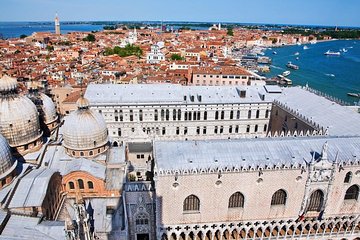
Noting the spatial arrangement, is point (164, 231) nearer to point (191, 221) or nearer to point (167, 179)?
point (191, 221)

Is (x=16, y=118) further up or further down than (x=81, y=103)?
further down

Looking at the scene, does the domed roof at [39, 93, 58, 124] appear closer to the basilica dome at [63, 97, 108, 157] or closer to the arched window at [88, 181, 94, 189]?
the basilica dome at [63, 97, 108, 157]

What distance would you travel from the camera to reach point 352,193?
31.9 metres

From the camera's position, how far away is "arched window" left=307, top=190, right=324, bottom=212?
1216 inches

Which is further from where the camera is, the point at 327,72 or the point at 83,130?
the point at 327,72

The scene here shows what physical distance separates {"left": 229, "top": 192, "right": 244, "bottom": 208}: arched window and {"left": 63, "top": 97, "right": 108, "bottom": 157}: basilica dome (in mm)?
16096

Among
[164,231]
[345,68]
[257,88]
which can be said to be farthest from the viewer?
[345,68]

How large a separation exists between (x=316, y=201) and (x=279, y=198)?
4330 millimetres

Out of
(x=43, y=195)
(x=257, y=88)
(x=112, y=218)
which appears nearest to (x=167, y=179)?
(x=112, y=218)

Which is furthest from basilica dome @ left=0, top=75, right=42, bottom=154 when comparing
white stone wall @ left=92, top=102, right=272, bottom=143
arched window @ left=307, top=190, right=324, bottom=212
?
arched window @ left=307, top=190, right=324, bottom=212

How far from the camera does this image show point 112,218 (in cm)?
3047

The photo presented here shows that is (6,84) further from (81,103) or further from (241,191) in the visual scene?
(241,191)

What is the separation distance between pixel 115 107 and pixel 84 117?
12.8 meters

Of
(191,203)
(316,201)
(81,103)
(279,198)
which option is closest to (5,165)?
(81,103)
